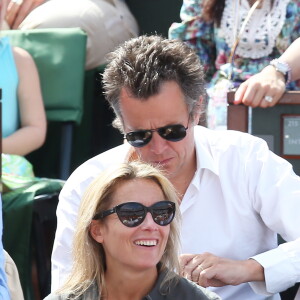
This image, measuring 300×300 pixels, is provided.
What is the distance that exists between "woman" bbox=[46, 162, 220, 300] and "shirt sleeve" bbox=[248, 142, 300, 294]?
35cm

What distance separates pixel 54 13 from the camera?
492cm

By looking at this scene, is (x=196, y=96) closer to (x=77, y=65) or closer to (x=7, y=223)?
(x=7, y=223)

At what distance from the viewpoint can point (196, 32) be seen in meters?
4.20

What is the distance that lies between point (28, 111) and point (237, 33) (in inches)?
42.5

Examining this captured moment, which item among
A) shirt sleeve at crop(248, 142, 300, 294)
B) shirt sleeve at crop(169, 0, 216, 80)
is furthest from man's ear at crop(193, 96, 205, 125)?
shirt sleeve at crop(169, 0, 216, 80)

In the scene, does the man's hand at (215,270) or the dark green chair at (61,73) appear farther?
the dark green chair at (61,73)

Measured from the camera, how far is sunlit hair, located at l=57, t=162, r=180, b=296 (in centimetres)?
263

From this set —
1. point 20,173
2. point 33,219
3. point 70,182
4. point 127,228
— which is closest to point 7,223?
point 33,219

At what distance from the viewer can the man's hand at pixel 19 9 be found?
5.09 meters

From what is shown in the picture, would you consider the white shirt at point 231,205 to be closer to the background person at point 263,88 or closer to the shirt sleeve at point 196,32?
the background person at point 263,88

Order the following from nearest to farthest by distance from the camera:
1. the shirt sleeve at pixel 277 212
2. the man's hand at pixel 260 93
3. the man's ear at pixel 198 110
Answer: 1. the shirt sleeve at pixel 277 212
2. the man's ear at pixel 198 110
3. the man's hand at pixel 260 93

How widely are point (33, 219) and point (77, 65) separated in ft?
3.69

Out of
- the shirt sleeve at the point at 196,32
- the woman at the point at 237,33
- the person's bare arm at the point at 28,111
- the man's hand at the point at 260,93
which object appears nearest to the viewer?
the man's hand at the point at 260,93

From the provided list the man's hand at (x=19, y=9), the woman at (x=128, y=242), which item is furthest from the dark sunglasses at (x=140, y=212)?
the man's hand at (x=19, y=9)
